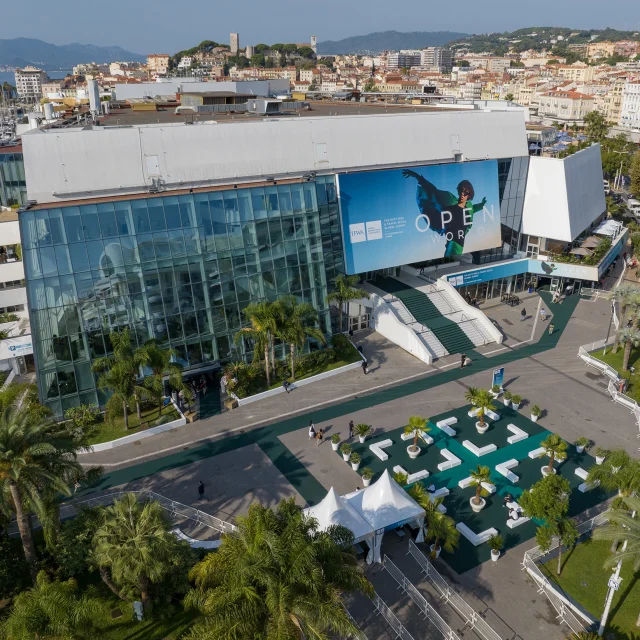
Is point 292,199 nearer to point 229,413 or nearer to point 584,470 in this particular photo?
point 229,413

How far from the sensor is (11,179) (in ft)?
224

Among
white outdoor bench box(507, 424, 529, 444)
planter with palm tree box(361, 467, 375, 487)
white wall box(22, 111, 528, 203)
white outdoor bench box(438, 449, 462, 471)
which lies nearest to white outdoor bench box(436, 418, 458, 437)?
white outdoor bench box(438, 449, 462, 471)

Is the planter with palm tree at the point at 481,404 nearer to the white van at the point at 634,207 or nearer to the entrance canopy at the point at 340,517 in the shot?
the entrance canopy at the point at 340,517

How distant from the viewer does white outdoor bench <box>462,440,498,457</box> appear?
1347 inches

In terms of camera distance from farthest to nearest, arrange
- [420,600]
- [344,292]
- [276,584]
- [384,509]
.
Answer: [344,292] < [384,509] < [420,600] < [276,584]

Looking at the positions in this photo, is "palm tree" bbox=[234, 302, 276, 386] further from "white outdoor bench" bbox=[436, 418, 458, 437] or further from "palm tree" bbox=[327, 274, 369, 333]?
"white outdoor bench" bbox=[436, 418, 458, 437]

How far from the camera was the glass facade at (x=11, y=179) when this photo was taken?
67000 mm

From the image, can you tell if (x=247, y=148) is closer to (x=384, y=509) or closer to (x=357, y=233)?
(x=357, y=233)

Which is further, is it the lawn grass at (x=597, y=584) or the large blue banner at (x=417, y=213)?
the large blue banner at (x=417, y=213)

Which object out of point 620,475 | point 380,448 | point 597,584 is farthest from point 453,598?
point 380,448

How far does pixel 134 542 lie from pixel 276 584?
6.60 meters

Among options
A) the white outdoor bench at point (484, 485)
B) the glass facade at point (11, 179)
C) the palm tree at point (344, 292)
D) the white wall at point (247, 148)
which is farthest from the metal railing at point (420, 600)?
the glass facade at point (11, 179)

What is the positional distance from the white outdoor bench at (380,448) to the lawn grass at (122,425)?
13134 millimetres

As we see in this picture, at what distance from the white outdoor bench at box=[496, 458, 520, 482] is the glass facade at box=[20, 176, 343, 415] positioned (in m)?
18.6
